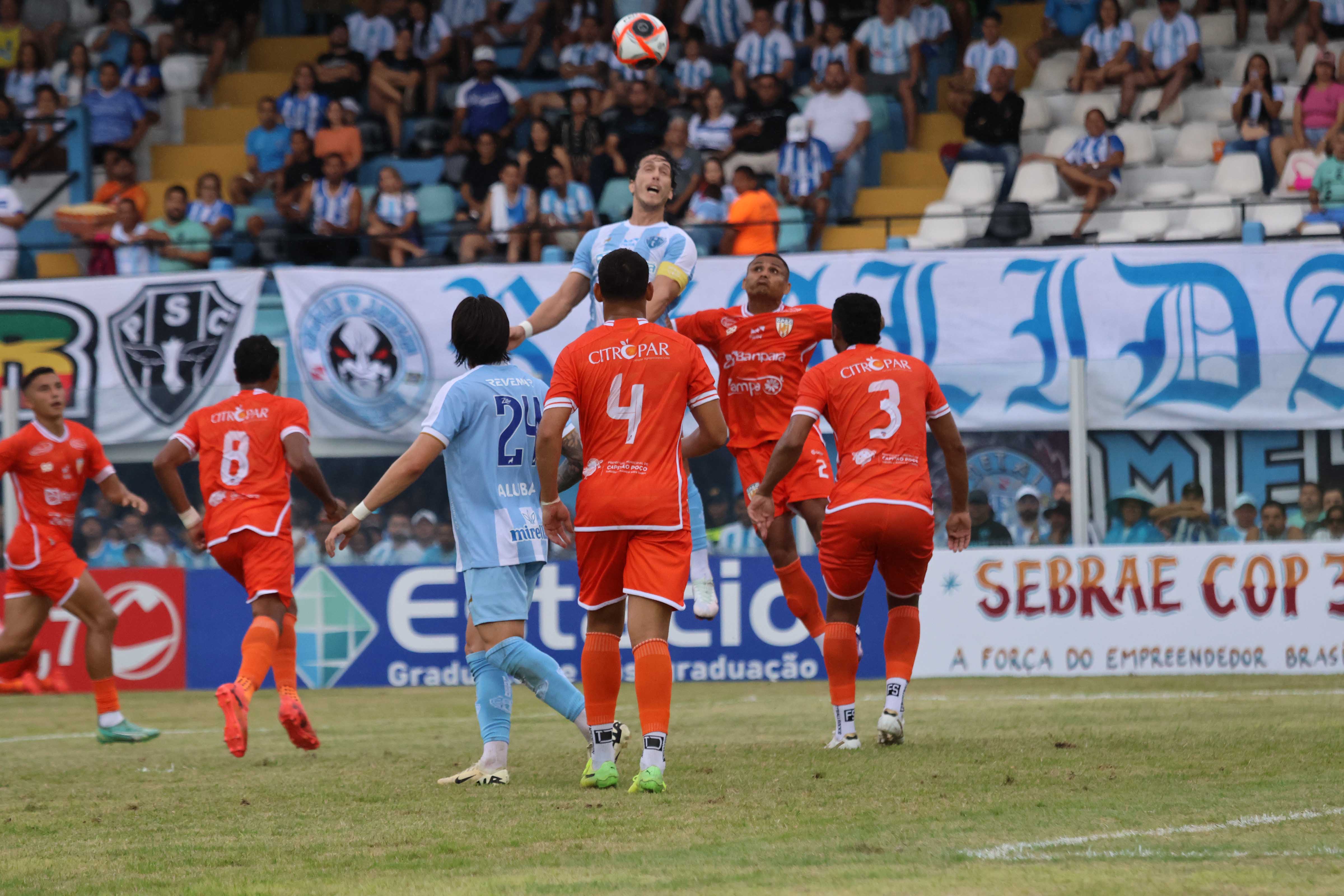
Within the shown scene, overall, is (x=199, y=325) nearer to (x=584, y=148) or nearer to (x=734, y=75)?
(x=584, y=148)

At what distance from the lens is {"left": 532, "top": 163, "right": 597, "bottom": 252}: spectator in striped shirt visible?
1719 centimetres

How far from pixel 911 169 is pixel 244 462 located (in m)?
11.5

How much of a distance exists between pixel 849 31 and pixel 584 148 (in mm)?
4355

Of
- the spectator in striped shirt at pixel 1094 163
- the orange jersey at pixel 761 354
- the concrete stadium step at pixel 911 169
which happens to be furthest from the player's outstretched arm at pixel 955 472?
the concrete stadium step at pixel 911 169

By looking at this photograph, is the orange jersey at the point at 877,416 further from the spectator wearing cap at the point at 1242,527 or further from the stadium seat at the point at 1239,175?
the stadium seat at the point at 1239,175

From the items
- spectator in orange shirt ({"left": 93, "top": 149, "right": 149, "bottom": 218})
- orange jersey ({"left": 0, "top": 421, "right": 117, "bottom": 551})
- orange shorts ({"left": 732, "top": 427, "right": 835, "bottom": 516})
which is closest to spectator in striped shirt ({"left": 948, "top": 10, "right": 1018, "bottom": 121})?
spectator in orange shirt ({"left": 93, "top": 149, "right": 149, "bottom": 218})

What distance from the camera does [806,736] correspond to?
29.3 ft

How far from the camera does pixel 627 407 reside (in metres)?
6.58

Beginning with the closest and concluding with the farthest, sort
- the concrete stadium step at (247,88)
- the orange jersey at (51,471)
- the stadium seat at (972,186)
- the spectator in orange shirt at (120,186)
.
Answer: the orange jersey at (51,471)
the stadium seat at (972,186)
the spectator in orange shirt at (120,186)
the concrete stadium step at (247,88)

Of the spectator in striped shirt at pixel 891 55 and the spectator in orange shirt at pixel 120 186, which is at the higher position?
the spectator in striped shirt at pixel 891 55

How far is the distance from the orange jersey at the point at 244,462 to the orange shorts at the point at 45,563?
231 cm

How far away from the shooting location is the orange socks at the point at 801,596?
9.11m

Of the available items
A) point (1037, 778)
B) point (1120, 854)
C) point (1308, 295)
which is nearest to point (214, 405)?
point (1037, 778)

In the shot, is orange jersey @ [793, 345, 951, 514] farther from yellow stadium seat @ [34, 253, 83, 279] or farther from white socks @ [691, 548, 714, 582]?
yellow stadium seat @ [34, 253, 83, 279]
